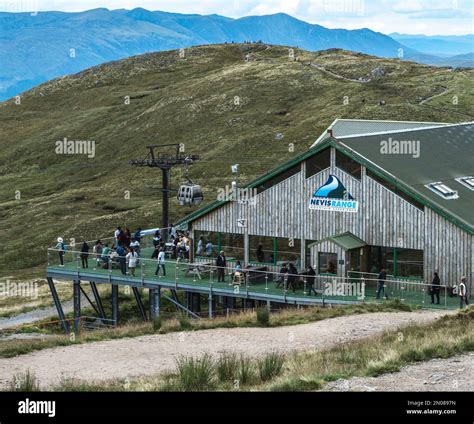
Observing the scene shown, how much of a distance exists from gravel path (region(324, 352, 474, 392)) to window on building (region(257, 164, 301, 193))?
21617mm

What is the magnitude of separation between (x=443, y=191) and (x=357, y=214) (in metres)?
3.89

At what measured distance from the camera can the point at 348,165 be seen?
4034cm

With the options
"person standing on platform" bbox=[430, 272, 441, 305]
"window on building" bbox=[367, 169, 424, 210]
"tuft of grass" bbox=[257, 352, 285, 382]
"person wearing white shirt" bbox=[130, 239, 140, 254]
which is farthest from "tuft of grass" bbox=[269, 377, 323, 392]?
"person wearing white shirt" bbox=[130, 239, 140, 254]

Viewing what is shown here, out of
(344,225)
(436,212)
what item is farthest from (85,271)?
(436,212)

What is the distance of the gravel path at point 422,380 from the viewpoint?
18.5 meters

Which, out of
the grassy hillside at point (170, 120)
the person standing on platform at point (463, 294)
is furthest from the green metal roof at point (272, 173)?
the grassy hillside at point (170, 120)

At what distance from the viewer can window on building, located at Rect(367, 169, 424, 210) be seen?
126ft

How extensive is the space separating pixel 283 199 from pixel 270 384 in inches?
914

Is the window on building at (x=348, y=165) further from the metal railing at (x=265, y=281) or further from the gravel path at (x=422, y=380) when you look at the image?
the gravel path at (x=422, y=380)

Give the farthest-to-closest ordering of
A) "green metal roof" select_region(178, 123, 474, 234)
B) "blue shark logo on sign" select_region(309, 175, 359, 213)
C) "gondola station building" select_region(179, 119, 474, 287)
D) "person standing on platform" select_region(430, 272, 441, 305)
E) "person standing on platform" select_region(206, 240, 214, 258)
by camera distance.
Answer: "person standing on platform" select_region(206, 240, 214, 258) < "blue shark logo on sign" select_region(309, 175, 359, 213) < "green metal roof" select_region(178, 123, 474, 234) < "gondola station building" select_region(179, 119, 474, 287) < "person standing on platform" select_region(430, 272, 441, 305)

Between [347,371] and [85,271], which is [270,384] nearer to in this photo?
[347,371]

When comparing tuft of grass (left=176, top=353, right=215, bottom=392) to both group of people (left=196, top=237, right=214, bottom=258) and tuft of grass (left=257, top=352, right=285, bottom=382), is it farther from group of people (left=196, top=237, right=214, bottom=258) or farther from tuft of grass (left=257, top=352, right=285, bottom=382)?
group of people (left=196, top=237, right=214, bottom=258)

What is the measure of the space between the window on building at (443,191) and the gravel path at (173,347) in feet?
26.3

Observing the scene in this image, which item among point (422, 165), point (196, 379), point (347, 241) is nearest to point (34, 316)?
point (347, 241)
